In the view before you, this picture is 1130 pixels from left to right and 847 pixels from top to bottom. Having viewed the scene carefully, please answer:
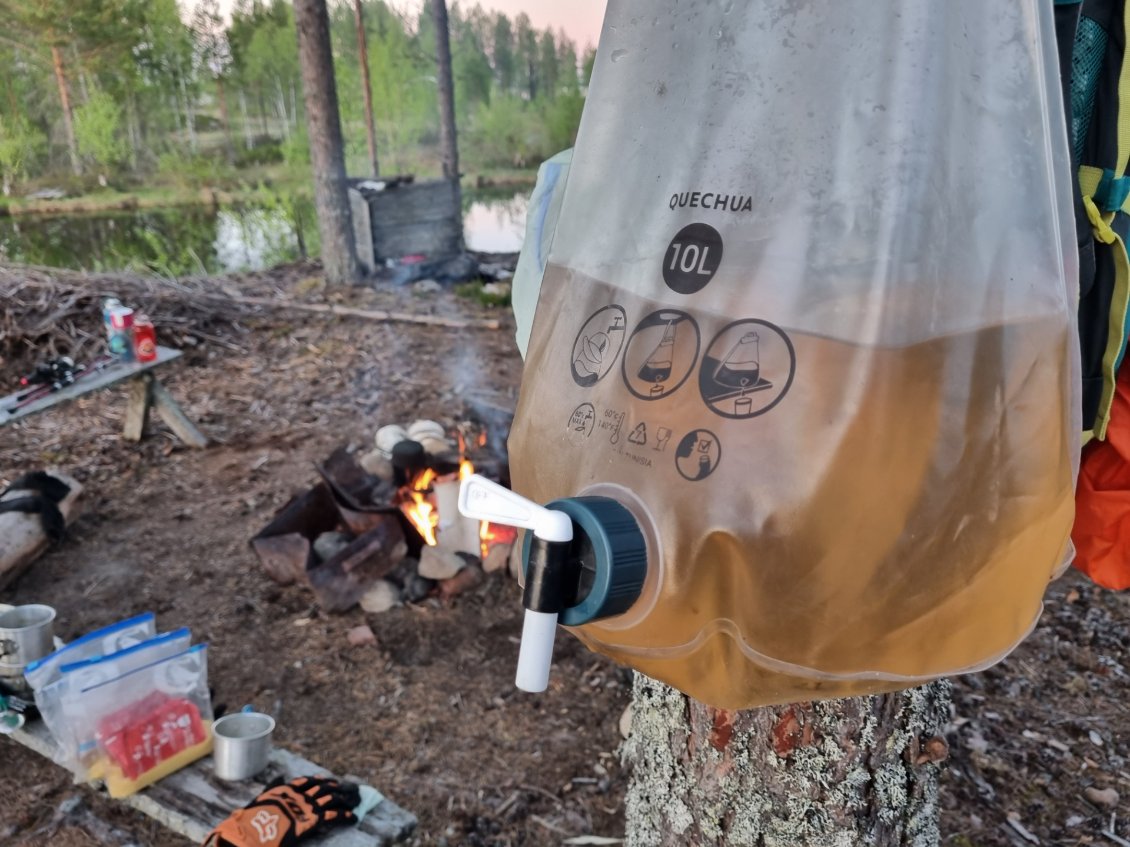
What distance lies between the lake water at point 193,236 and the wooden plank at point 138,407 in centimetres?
477

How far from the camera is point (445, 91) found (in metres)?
11.9

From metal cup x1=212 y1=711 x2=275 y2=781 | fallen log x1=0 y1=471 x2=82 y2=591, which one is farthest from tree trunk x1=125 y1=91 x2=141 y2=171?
metal cup x1=212 y1=711 x2=275 y2=781

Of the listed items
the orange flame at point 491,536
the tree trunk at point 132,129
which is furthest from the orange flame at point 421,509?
the tree trunk at point 132,129

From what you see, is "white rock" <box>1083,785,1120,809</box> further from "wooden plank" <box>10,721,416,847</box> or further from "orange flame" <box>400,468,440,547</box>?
"orange flame" <box>400,468,440,547</box>

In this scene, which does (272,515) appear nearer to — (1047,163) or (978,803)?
(978,803)

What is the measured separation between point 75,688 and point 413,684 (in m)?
1.15

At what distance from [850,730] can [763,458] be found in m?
0.76

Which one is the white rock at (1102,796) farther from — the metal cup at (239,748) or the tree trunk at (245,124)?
the tree trunk at (245,124)

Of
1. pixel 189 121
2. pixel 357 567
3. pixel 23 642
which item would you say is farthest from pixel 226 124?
pixel 23 642

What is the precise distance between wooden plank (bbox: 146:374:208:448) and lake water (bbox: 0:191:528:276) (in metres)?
4.87

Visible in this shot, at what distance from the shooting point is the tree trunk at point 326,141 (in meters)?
7.88

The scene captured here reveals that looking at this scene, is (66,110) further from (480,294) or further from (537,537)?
(537,537)

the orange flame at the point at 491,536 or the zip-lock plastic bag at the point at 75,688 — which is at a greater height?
the zip-lock plastic bag at the point at 75,688

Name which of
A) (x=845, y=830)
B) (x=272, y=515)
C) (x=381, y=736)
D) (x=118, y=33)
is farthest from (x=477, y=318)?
(x=118, y=33)
